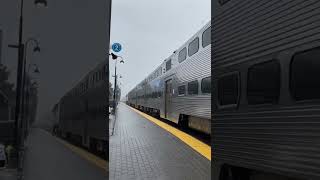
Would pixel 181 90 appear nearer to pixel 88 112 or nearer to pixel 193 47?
pixel 193 47

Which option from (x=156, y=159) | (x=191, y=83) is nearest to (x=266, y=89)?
(x=156, y=159)

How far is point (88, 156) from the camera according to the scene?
396 cm

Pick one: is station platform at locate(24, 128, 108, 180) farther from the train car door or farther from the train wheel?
the train car door

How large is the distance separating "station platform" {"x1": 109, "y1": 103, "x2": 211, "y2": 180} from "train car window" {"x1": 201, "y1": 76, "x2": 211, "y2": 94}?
150 centimetres

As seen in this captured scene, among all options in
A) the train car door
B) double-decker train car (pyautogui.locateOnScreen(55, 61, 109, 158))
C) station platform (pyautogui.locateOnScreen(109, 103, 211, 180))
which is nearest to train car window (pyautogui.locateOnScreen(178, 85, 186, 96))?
station platform (pyautogui.locateOnScreen(109, 103, 211, 180))

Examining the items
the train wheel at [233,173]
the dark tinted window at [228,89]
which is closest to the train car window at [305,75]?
the dark tinted window at [228,89]

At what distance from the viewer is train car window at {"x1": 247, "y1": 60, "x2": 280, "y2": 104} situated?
4.13m

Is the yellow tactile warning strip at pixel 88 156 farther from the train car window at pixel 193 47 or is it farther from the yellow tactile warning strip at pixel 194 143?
the train car window at pixel 193 47

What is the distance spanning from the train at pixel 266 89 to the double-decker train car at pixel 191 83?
249 inches

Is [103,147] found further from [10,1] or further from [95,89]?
[10,1]

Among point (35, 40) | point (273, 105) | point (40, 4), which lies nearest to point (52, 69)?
point (35, 40)

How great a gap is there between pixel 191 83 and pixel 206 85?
2031 millimetres

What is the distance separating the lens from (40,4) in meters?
3.82

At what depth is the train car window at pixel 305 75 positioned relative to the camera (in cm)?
354
